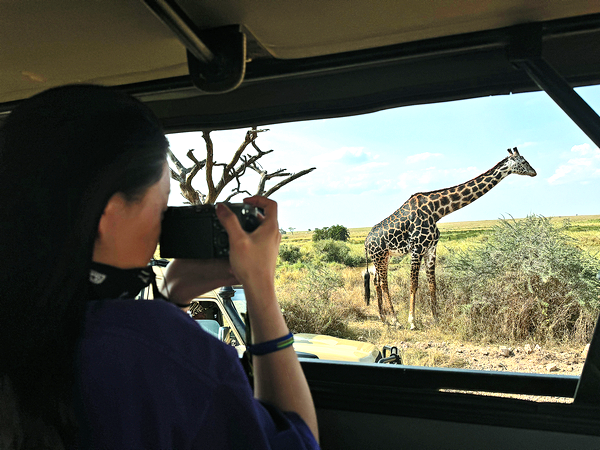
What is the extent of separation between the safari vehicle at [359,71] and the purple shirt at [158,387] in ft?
1.63

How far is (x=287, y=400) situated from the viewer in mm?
439

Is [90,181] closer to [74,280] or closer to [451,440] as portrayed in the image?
[74,280]

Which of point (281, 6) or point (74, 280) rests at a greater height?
point (281, 6)

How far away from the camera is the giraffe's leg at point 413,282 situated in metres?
4.12

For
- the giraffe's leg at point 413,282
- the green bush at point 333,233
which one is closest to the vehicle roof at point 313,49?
the giraffe's leg at point 413,282

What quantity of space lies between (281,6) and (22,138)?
0.45 metres

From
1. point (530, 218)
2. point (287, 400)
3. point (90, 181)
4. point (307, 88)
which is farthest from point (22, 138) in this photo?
point (530, 218)

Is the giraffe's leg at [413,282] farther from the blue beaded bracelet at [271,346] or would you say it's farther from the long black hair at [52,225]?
the long black hair at [52,225]

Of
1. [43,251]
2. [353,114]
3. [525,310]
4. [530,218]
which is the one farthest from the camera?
[530,218]

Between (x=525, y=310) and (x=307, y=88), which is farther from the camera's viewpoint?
(x=525, y=310)

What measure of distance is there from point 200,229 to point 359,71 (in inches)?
22.8

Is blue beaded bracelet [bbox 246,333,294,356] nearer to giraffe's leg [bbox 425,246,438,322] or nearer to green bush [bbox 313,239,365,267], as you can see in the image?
giraffe's leg [bbox 425,246,438,322]

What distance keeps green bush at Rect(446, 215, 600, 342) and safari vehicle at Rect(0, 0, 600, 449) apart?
2557 millimetres

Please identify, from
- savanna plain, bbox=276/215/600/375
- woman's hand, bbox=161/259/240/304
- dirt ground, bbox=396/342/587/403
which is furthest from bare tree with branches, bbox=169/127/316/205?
woman's hand, bbox=161/259/240/304
